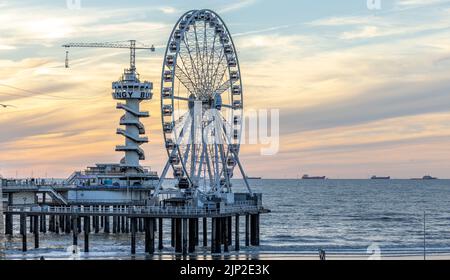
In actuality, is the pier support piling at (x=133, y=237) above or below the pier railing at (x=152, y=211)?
below

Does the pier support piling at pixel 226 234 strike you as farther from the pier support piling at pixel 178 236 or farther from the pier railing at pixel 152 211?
the pier support piling at pixel 178 236

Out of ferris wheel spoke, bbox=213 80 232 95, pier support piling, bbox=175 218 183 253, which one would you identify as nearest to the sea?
pier support piling, bbox=175 218 183 253

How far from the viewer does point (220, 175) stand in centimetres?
9056

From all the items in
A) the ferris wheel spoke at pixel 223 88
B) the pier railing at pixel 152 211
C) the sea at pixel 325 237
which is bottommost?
the sea at pixel 325 237

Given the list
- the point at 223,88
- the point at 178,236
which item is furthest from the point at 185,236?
the point at 223,88

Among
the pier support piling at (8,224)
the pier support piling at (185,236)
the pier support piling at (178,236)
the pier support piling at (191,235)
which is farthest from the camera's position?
the pier support piling at (8,224)

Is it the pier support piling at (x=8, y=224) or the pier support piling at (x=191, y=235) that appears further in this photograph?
the pier support piling at (x=8, y=224)

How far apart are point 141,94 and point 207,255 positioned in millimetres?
44270

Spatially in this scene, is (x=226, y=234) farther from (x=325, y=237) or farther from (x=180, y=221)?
(x=325, y=237)

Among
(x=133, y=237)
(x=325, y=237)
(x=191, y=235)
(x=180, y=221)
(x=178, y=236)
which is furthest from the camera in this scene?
(x=325, y=237)

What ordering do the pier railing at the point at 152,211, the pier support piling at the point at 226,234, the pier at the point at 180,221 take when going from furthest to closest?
1. the pier support piling at the point at 226,234
2. the pier at the point at 180,221
3. the pier railing at the point at 152,211

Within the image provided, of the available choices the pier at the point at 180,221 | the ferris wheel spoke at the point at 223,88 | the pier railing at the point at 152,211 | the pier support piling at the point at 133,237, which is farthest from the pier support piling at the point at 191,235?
the ferris wheel spoke at the point at 223,88
